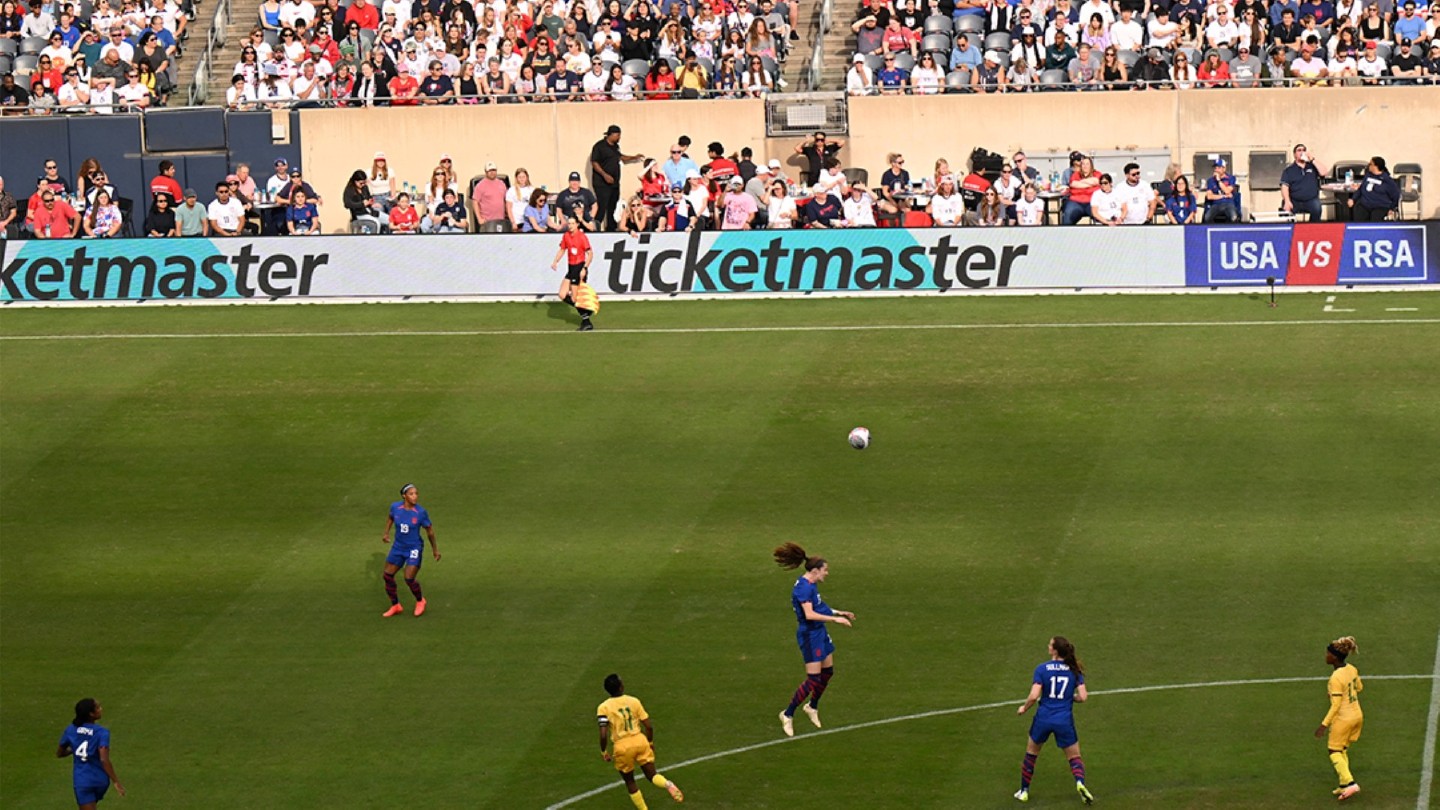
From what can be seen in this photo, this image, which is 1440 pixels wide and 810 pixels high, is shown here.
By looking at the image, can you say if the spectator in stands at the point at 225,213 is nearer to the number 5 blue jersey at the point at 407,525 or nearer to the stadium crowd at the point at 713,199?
the stadium crowd at the point at 713,199

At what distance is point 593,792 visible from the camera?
21.9 meters

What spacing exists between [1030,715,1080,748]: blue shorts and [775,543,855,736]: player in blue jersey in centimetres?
287

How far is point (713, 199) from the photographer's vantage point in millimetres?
42219

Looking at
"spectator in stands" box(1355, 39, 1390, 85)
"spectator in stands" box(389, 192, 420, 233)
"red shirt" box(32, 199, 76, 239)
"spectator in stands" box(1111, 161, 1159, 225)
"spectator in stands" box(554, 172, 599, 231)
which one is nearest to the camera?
"spectator in stands" box(1111, 161, 1159, 225)

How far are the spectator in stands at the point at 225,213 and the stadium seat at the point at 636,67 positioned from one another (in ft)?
30.5

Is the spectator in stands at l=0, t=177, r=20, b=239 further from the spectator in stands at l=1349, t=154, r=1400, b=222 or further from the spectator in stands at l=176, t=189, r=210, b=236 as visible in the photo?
the spectator in stands at l=1349, t=154, r=1400, b=222

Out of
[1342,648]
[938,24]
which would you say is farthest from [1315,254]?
[1342,648]

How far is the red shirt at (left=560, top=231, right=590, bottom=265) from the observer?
3800 cm

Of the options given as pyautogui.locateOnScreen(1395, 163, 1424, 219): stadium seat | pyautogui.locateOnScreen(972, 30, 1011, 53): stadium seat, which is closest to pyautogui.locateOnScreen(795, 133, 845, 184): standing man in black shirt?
pyautogui.locateOnScreen(972, 30, 1011, 53): stadium seat

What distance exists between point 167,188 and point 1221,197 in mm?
20348

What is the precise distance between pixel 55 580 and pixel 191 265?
13140 mm

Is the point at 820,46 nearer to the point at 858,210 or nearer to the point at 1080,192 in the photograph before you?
the point at 858,210

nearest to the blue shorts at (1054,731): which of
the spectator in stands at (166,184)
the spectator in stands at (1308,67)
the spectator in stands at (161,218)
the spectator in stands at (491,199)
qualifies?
the spectator in stands at (491,199)

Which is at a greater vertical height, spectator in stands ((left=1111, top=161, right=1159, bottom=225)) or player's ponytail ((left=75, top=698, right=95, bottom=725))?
spectator in stands ((left=1111, top=161, right=1159, bottom=225))
